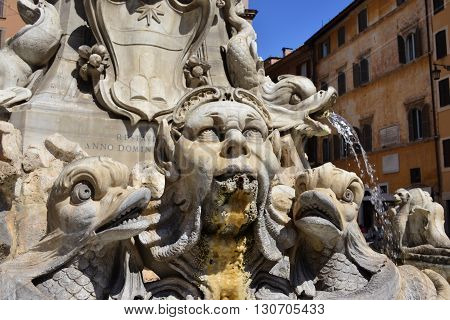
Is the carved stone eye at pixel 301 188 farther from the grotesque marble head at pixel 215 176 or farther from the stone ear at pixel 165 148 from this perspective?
the stone ear at pixel 165 148

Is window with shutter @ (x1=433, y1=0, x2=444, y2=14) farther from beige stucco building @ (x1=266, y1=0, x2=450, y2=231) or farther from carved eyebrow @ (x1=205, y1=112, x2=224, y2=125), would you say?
carved eyebrow @ (x1=205, y1=112, x2=224, y2=125)

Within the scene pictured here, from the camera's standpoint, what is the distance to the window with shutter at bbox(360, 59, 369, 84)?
27.8 meters

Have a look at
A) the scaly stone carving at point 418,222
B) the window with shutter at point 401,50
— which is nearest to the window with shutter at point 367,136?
the window with shutter at point 401,50

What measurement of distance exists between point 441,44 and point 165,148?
2316 cm

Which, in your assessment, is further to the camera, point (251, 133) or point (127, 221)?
point (251, 133)

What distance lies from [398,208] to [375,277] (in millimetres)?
3544

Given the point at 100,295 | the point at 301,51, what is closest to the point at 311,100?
the point at 100,295

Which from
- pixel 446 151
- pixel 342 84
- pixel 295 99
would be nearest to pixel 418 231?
pixel 295 99

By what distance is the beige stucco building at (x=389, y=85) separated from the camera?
2342cm

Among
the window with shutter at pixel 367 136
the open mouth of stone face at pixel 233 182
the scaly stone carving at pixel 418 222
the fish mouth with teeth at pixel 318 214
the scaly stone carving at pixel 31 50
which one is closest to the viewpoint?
the open mouth of stone face at pixel 233 182

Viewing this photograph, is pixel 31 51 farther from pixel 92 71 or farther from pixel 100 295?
pixel 100 295

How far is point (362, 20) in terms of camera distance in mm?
28406

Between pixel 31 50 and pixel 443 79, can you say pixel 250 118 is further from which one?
pixel 443 79

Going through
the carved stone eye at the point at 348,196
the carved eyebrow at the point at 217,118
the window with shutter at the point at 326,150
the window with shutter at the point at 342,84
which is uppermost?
the window with shutter at the point at 342,84
